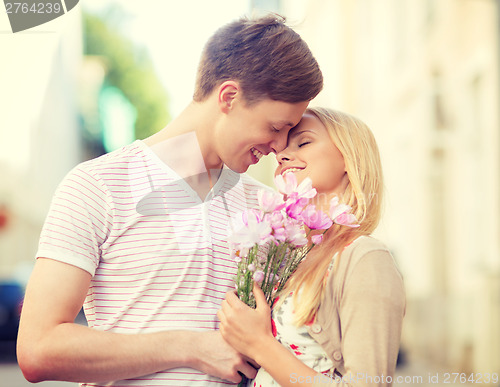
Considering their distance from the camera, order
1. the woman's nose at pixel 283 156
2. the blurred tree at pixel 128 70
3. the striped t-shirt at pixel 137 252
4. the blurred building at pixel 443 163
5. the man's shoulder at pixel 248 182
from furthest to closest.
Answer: the blurred tree at pixel 128 70 → the blurred building at pixel 443 163 → the man's shoulder at pixel 248 182 → the woman's nose at pixel 283 156 → the striped t-shirt at pixel 137 252

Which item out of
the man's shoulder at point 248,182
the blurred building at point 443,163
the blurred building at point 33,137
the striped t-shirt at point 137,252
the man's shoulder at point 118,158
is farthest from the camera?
the blurred building at point 33,137

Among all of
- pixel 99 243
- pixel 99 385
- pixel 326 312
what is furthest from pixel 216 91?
pixel 99 385

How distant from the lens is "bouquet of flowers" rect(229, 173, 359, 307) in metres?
2.16

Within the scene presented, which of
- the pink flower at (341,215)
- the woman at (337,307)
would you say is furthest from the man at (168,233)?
the pink flower at (341,215)

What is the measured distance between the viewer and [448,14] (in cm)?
1048

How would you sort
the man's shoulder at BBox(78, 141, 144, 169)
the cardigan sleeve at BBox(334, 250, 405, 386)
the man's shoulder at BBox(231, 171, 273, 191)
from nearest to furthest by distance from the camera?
the cardigan sleeve at BBox(334, 250, 405, 386)
the man's shoulder at BBox(78, 141, 144, 169)
the man's shoulder at BBox(231, 171, 273, 191)

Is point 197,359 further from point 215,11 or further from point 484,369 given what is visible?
point 484,369

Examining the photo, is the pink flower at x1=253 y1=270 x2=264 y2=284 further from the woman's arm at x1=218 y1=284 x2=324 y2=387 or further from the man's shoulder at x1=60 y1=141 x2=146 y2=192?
the man's shoulder at x1=60 y1=141 x2=146 y2=192

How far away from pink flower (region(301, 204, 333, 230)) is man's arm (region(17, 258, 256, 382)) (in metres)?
0.52

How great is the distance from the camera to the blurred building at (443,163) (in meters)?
8.69

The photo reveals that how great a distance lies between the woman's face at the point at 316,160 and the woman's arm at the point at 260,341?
52 cm

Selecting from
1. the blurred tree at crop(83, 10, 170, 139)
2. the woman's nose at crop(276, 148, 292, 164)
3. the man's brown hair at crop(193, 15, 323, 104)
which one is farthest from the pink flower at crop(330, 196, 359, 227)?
the blurred tree at crop(83, 10, 170, 139)

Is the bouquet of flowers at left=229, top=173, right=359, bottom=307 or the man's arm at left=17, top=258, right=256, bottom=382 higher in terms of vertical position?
the bouquet of flowers at left=229, top=173, right=359, bottom=307

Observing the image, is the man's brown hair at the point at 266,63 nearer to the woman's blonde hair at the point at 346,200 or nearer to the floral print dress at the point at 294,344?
the woman's blonde hair at the point at 346,200
